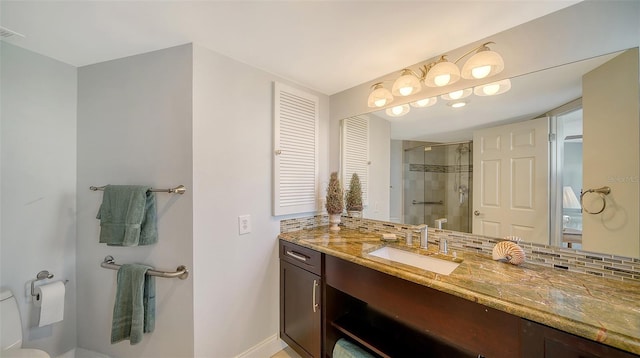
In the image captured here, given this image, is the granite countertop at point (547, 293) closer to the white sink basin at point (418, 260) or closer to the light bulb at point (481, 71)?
the white sink basin at point (418, 260)

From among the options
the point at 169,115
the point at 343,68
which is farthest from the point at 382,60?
the point at 169,115

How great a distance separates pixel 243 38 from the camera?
4.38 feet

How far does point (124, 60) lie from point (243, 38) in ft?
3.02

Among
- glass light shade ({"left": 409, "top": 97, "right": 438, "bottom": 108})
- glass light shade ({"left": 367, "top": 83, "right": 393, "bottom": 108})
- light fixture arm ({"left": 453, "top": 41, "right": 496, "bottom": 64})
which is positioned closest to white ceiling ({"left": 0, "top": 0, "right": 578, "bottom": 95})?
light fixture arm ({"left": 453, "top": 41, "right": 496, "bottom": 64})

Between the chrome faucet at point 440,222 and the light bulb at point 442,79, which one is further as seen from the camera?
the chrome faucet at point 440,222

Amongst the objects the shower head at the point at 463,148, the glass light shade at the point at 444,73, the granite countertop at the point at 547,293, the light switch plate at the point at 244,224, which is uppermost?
the glass light shade at the point at 444,73

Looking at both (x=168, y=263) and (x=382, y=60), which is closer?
(x=168, y=263)

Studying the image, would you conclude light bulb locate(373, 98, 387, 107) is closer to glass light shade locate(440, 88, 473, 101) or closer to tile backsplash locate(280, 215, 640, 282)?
glass light shade locate(440, 88, 473, 101)

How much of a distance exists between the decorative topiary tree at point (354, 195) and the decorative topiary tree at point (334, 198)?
0.36 feet

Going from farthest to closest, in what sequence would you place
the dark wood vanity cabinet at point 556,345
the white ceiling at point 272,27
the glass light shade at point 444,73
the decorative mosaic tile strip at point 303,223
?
the decorative mosaic tile strip at point 303,223 → the glass light shade at point 444,73 → the white ceiling at point 272,27 → the dark wood vanity cabinet at point 556,345

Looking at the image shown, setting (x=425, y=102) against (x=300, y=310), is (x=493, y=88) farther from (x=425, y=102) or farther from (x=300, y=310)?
(x=300, y=310)

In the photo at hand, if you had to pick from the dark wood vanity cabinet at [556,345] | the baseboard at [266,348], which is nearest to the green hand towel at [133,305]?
the baseboard at [266,348]

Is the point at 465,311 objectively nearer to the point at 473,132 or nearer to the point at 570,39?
the point at 473,132

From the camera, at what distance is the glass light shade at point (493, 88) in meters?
1.28
